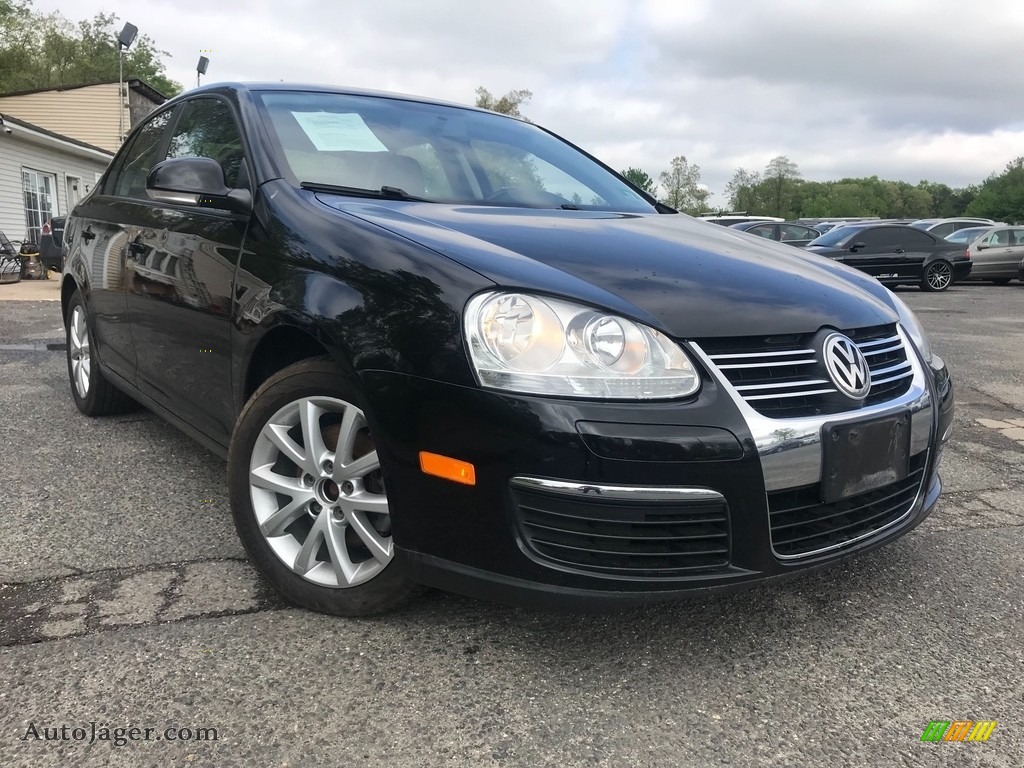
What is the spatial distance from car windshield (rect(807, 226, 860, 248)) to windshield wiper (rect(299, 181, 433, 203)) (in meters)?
14.2

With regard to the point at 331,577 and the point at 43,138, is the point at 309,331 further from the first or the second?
the point at 43,138

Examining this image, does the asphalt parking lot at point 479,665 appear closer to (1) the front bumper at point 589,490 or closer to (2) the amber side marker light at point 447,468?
(1) the front bumper at point 589,490

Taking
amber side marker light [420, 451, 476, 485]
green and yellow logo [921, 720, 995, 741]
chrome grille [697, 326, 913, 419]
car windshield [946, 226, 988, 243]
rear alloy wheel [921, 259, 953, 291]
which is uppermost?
car windshield [946, 226, 988, 243]

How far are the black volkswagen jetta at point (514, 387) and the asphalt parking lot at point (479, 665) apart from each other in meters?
0.25

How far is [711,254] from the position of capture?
2.44m

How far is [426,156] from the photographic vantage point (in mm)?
2996

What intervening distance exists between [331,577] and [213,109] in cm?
195

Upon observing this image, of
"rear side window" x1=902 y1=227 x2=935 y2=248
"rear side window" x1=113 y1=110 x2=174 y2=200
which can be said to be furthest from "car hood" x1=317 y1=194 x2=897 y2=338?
"rear side window" x1=902 y1=227 x2=935 y2=248

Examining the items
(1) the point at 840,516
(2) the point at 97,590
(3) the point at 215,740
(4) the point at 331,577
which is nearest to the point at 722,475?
(1) the point at 840,516

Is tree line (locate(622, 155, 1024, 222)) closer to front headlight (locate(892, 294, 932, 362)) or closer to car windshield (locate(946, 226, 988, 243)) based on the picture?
car windshield (locate(946, 226, 988, 243))

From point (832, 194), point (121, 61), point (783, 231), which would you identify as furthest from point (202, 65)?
point (832, 194)

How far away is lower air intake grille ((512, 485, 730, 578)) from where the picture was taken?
183 centimetres

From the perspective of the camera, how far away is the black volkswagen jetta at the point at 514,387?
185cm

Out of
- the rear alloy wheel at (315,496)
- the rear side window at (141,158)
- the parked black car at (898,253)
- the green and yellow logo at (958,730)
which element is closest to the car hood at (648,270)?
the rear alloy wheel at (315,496)
